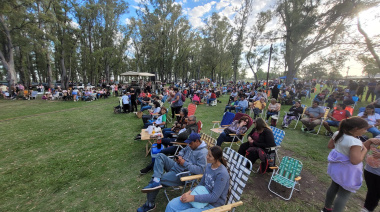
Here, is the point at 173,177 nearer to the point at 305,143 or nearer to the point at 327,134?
the point at 305,143

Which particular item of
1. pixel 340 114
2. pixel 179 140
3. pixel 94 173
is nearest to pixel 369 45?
pixel 340 114

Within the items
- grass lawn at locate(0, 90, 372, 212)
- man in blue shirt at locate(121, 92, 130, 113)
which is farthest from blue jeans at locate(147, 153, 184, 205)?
man in blue shirt at locate(121, 92, 130, 113)

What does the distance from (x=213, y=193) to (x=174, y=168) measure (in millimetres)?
1094

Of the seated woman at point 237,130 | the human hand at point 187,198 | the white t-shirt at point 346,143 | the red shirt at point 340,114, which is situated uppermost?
the white t-shirt at point 346,143

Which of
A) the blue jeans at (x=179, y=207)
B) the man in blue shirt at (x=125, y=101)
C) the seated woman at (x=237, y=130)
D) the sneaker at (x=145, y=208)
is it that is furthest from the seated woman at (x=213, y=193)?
the man in blue shirt at (x=125, y=101)

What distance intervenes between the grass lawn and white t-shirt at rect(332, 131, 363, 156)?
4.43 feet

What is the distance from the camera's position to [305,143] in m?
5.43

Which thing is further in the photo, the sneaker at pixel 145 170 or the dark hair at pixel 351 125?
the sneaker at pixel 145 170

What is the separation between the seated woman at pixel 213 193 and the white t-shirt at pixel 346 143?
1602 millimetres

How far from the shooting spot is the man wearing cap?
2627mm

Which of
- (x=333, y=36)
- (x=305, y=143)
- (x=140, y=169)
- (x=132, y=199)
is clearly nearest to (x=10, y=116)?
(x=140, y=169)

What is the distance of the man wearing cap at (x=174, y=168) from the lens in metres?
2.63

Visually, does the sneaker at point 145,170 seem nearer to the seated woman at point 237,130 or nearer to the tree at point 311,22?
the seated woman at point 237,130

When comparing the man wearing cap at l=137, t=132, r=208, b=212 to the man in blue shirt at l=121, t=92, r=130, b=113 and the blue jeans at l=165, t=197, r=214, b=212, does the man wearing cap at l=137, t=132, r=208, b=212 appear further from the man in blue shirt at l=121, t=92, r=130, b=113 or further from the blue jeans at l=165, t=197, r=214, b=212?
the man in blue shirt at l=121, t=92, r=130, b=113
